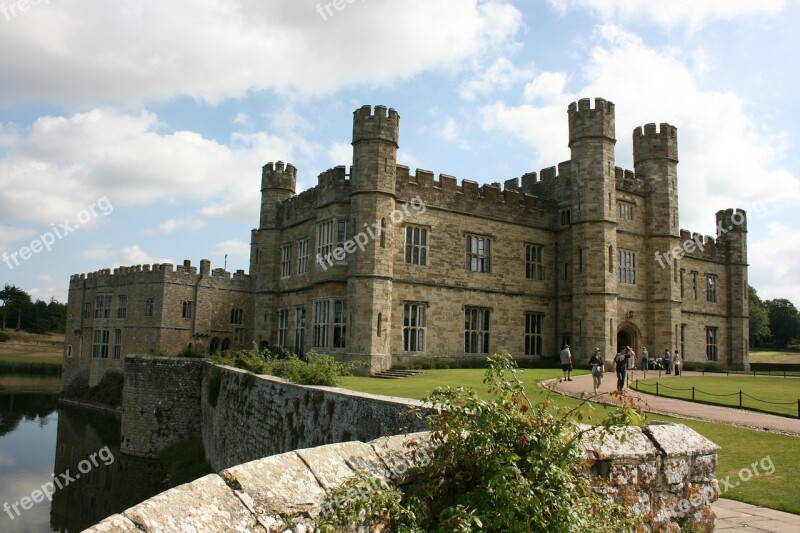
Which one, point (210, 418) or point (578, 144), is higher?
point (578, 144)

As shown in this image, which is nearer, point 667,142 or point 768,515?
point 768,515

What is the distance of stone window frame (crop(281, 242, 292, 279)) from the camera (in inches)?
1177

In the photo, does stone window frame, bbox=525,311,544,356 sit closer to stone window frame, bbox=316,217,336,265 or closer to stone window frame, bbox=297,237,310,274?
stone window frame, bbox=316,217,336,265

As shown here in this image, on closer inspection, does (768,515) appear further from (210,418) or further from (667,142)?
(667,142)

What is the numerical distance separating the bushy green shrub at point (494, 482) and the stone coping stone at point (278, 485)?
0.13m

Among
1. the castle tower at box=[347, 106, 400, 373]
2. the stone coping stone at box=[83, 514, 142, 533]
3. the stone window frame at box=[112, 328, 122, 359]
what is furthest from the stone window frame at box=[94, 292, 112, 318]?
the stone coping stone at box=[83, 514, 142, 533]

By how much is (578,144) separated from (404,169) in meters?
9.01

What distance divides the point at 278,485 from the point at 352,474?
52 cm

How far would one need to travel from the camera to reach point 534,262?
2912 centimetres

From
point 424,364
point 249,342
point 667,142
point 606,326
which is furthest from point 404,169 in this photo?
point 249,342

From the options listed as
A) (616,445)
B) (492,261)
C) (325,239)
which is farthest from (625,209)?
(616,445)

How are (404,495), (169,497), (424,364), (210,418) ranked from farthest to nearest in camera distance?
(424,364) → (210,418) → (404,495) → (169,497)

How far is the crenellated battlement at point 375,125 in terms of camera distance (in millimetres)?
23906

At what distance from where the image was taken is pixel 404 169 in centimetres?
2517
